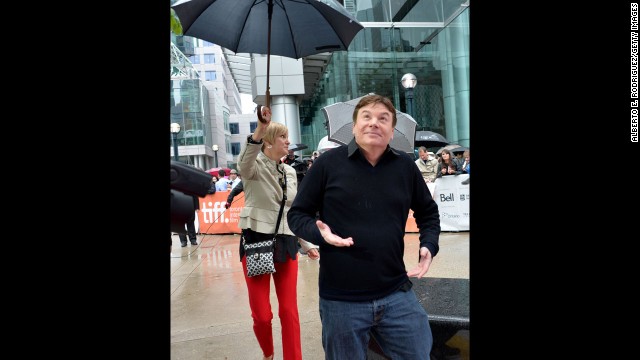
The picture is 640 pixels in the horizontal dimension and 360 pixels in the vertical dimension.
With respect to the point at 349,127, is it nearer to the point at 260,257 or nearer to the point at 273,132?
the point at 273,132

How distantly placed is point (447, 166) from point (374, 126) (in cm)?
880

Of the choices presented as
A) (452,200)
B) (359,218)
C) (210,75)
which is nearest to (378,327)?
(359,218)

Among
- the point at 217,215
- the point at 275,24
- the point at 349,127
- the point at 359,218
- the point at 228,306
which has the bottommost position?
the point at 228,306

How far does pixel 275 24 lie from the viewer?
3.80 m

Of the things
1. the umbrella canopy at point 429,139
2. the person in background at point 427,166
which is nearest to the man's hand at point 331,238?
the person in background at point 427,166

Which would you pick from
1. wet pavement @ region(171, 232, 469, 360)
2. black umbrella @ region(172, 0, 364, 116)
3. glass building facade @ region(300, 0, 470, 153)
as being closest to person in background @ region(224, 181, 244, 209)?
wet pavement @ region(171, 232, 469, 360)

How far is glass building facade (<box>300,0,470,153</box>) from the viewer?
18156 mm

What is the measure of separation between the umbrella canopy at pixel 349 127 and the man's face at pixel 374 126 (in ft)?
7.22

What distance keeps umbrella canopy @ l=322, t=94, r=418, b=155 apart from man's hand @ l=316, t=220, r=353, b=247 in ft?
8.45

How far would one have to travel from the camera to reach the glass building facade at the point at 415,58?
18.2 m

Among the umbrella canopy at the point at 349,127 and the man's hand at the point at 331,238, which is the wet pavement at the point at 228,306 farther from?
the umbrella canopy at the point at 349,127
